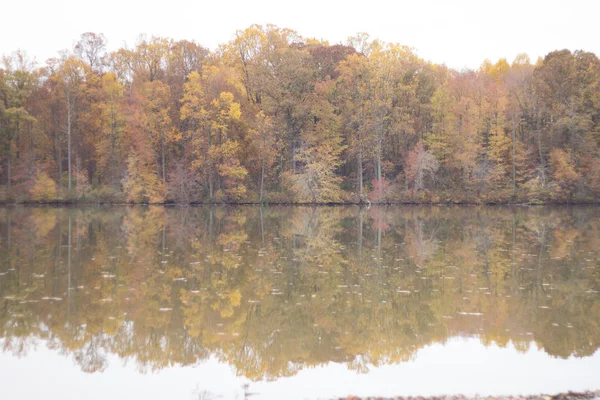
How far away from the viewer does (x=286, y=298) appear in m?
12.9

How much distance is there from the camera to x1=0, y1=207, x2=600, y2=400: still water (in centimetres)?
807

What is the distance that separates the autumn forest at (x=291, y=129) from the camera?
53812 mm

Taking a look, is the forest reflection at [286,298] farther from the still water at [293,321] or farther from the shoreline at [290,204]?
the shoreline at [290,204]

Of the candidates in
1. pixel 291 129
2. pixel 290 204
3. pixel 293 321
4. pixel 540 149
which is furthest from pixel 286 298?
pixel 540 149

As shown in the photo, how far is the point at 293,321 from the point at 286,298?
1.88 meters

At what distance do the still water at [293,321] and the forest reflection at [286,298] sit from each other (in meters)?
0.05

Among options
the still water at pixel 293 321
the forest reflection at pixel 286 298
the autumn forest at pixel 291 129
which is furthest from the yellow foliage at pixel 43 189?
the still water at pixel 293 321

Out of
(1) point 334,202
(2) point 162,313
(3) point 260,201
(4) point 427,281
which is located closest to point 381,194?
(1) point 334,202

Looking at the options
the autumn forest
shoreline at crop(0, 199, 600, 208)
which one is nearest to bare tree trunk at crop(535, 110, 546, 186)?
the autumn forest

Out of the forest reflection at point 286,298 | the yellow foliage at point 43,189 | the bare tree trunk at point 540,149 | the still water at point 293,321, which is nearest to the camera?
the still water at point 293,321

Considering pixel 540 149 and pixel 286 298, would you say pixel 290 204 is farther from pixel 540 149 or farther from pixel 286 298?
pixel 286 298

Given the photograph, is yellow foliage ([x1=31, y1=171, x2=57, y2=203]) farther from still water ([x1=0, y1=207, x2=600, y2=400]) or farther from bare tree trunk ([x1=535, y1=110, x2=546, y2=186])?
bare tree trunk ([x1=535, y1=110, x2=546, y2=186])

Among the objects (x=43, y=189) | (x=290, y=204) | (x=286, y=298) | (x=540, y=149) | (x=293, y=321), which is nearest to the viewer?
(x=293, y=321)

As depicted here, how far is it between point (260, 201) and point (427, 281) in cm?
4082
